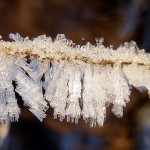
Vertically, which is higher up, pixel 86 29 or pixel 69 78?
pixel 86 29

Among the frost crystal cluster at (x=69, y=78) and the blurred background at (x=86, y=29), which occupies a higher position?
the blurred background at (x=86, y=29)

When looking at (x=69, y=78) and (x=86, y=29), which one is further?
(x=86, y=29)

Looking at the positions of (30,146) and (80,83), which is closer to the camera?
(80,83)

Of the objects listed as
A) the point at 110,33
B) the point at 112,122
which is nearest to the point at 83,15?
the point at 110,33

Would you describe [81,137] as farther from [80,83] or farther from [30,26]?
[80,83]
